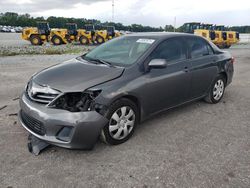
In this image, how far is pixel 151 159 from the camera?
304cm

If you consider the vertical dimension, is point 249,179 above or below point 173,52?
below

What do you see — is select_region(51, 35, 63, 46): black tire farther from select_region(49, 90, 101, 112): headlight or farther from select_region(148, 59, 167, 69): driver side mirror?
select_region(49, 90, 101, 112): headlight

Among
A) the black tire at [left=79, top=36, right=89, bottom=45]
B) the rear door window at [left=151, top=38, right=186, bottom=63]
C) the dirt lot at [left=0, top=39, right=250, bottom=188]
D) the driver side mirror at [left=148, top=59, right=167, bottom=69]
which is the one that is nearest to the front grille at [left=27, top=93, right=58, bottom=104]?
the dirt lot at [left=0, top=39, right=250, bottom=188]

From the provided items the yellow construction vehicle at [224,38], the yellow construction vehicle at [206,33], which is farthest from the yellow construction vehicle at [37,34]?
the yellow construction vehicle at [224,38]

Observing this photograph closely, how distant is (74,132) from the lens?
9.38ft

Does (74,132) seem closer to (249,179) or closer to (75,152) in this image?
(75,152)

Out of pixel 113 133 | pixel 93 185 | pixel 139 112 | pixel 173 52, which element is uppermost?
pixel 173 52

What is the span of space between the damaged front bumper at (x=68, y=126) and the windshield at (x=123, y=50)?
111cm

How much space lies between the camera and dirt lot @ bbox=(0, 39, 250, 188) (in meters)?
2.62

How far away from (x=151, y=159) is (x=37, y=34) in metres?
Result: 21.9

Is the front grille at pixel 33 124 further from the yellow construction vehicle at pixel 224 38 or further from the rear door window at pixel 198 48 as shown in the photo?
the yellow construction vehicle at pixel 224 38

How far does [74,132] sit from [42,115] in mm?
456

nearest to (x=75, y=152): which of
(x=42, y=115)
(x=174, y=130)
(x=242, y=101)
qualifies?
(x=42, y=115)

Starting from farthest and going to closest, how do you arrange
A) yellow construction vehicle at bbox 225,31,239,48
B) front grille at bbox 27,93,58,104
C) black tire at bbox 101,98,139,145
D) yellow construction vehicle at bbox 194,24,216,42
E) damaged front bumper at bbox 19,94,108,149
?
yellow construction vehicle at bbox 225,31,239,48 → yellow construction vehicle at bbox 194,24,216,42 → black tire at bbox 101,98,139,145 → front grille at bbox 27,93,58,104 → damaged front bumper at bbox 19,94,108,149
